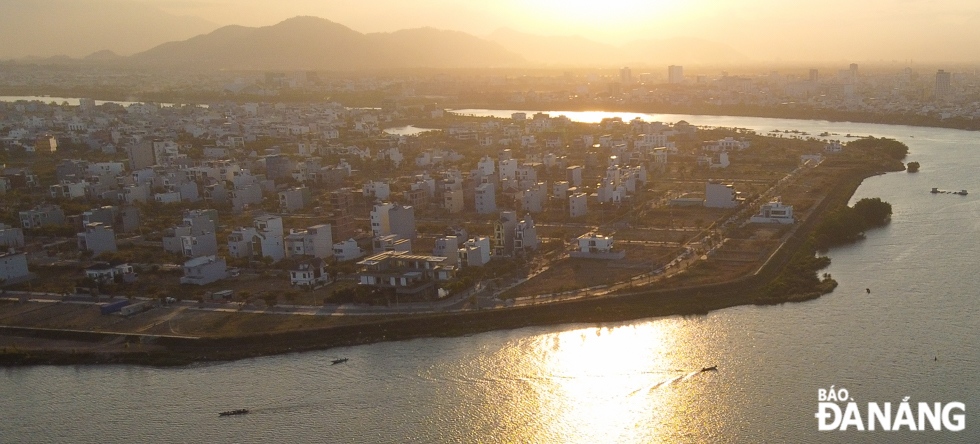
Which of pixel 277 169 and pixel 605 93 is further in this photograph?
pixel 605 93

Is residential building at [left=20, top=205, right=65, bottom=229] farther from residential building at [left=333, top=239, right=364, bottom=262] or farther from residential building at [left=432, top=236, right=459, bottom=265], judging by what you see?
residential building at [left=432, top=236, right=459, bottom=265]

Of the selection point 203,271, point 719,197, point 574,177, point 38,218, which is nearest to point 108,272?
point 203,271

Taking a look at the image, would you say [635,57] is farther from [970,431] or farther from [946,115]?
[970,431]

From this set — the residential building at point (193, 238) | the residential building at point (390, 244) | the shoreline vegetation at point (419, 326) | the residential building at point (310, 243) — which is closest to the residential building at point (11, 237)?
the residential building at point (193, 238)

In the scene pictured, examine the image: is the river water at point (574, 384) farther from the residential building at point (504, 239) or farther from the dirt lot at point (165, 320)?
the residential building at point (504, 239)

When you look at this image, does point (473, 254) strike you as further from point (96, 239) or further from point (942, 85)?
point (942, 85)

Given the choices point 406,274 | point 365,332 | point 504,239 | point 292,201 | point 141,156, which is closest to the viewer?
point 365,332

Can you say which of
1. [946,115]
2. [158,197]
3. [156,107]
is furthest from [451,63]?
[158,197]
